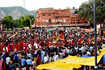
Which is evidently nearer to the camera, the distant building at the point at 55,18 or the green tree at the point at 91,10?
the green tree at the point at 91,10

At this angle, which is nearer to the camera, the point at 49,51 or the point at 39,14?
the point at 49,51

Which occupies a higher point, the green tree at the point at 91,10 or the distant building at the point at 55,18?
the green tree at the point at 91,10

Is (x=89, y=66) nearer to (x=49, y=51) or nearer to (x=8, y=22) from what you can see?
(x=49, y=51)

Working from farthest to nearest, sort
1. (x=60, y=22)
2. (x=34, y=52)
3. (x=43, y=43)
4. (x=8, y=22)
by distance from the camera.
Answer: (x=8, y=22) → (x=60, y=22) → (x=43, y=43) → (x=34, y=52)

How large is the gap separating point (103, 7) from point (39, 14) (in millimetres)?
27270

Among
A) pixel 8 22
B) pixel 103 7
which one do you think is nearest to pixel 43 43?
pixel 103 7

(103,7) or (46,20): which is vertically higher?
(103,7)

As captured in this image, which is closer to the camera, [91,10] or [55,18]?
[91,10]

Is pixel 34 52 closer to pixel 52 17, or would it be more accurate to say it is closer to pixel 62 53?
pixel 62 53

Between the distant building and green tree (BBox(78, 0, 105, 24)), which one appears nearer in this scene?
green tree (BBox(78, 0, 105, 24))

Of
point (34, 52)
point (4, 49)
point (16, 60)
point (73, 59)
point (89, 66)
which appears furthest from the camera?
point (4, 49)

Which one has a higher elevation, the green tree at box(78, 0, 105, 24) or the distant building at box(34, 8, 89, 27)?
the green tree at box(78, 0, 105, 24)

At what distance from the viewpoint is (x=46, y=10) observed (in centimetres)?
5666

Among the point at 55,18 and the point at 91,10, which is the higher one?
the point at 91,10
